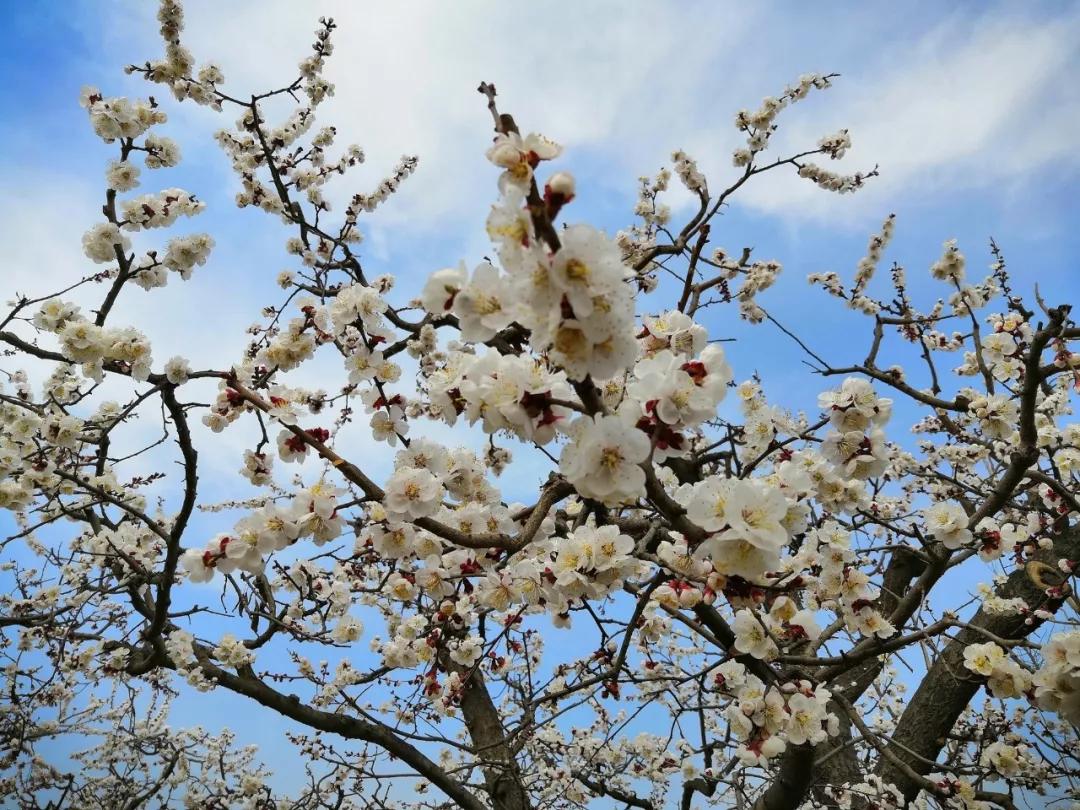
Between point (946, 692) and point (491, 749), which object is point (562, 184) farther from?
point (946, 692)

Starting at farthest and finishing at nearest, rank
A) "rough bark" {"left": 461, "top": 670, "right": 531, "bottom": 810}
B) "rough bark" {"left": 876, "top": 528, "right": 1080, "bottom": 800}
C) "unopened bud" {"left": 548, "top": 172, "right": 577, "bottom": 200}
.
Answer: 1. "rough bark" {"left": 461, "top": 670, "right": 531, "bottom": 810}
2. "rough bark" {"left": 876, "top": 528, "right": 1080, "bottom": 800}
3. "unopened bud" {"left": 548, "top": 172, "right": 577, "bottom": 200}

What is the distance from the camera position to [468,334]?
1.32 meters

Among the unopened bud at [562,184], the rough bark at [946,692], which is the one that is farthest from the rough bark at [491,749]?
the unopened bud at [562,184]

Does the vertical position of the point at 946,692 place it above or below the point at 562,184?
above

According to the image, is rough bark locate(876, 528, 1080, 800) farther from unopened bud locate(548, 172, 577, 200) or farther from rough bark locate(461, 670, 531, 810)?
unopened bud locate(548, 172, 577, 200)

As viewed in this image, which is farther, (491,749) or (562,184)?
(491,749)

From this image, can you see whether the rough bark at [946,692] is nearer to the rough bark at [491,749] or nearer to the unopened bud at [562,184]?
the rough bark at [491,749]

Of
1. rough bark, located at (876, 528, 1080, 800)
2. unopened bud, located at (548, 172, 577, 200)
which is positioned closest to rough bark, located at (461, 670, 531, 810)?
rough bark, located at (876, 528, 1080, 800)

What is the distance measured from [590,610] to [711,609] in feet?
2.01

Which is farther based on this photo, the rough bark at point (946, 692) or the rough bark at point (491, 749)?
the rough bark at point (491, 749)

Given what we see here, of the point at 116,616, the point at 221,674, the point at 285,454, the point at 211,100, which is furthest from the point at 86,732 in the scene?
the point at 285,454

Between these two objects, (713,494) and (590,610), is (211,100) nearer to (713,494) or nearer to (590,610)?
(590,610)

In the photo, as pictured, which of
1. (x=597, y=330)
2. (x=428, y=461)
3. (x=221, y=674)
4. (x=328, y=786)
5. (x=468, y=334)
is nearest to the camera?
(x=597, y=330)

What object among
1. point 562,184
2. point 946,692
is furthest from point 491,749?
point 562,184
